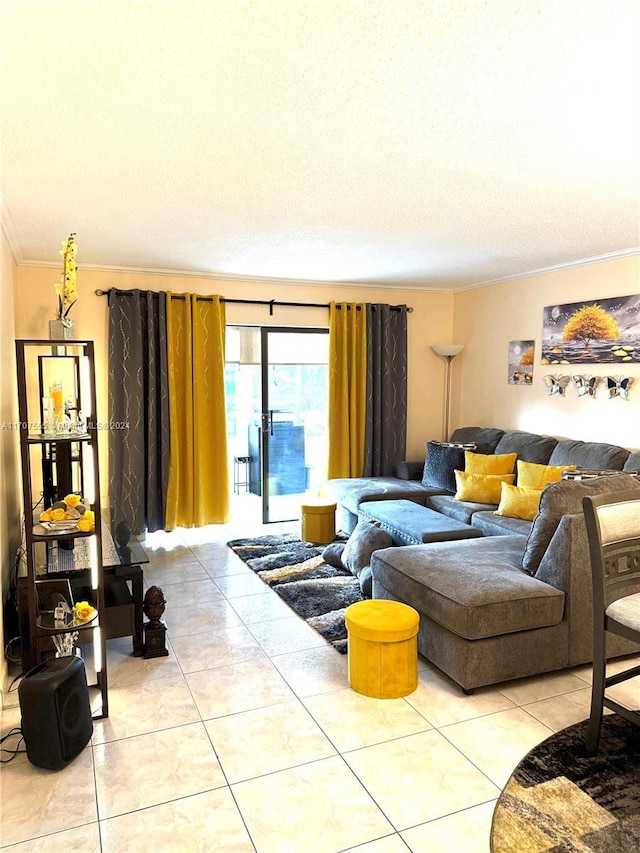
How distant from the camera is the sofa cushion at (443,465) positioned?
5.50 meters

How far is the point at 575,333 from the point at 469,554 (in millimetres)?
2599

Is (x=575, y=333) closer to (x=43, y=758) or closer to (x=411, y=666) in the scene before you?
(x=411, y=666)

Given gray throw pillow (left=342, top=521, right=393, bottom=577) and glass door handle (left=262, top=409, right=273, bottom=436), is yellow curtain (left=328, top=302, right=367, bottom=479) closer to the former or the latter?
glass door handle (left=262, top=409, right=273, bottom=436)

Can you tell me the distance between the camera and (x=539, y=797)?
6.96 feet

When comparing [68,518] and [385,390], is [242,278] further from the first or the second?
[68,518]

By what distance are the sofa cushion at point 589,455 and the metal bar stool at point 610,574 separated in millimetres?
2033

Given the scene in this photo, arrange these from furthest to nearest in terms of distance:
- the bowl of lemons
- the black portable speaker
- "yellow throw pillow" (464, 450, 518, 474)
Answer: "yellow throw pillow" (464, 450, 518, 474) → the bowl of lemons → the black portable speaker

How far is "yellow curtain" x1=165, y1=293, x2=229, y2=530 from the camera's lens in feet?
17.9

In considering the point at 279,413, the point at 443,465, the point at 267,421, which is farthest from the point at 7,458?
the point at 443,465

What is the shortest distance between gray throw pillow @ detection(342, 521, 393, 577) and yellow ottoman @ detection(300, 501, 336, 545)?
2.64 feet

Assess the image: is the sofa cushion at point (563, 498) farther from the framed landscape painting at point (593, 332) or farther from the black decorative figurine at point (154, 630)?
the black decorative figurine at point (154, 630)

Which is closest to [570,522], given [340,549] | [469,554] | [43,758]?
[469,554]

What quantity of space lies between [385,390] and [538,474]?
82.6 inches

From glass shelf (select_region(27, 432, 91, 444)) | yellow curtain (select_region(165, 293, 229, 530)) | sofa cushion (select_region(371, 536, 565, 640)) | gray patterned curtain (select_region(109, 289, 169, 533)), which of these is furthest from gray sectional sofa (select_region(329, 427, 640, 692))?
gray patterned curtain (select_region(109, 289, 169, 533))
